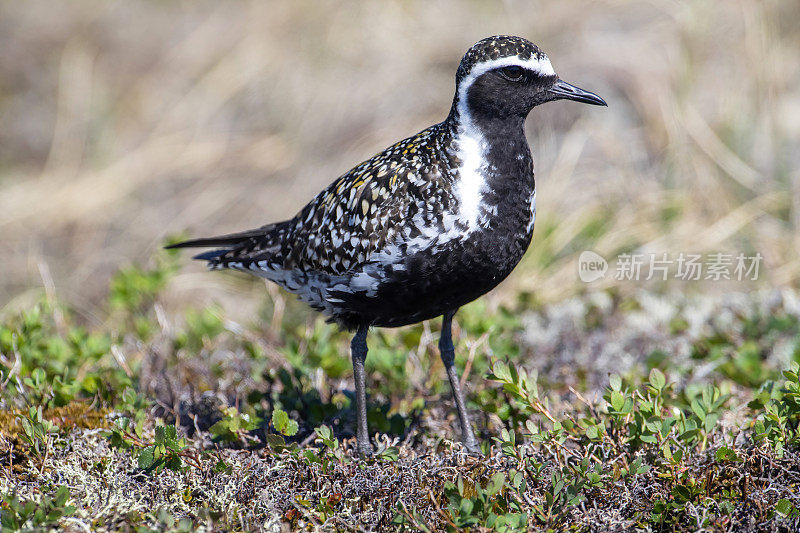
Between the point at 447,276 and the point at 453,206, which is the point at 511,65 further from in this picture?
the point at 447,276

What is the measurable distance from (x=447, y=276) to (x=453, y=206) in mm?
350

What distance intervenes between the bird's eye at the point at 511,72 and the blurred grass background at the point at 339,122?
379cm

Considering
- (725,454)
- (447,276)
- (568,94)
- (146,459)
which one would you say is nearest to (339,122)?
(568,94)

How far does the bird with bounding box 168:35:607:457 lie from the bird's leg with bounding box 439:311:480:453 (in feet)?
1.25

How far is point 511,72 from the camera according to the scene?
163 inches

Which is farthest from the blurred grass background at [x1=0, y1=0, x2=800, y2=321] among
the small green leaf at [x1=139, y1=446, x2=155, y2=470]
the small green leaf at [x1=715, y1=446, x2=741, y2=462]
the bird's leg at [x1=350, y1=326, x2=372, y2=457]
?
the small green leaf at [x1=139, y1=446, x2=155, y2=470]

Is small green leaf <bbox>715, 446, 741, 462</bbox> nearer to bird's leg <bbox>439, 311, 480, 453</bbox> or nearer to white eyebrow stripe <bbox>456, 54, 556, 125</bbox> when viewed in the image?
bird's leg <bbox>439, 311, 480, 453</bbox>

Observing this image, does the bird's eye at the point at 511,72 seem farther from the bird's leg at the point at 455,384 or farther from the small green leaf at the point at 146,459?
the small green leaf at the point at 146,459

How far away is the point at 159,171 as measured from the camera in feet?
36.3

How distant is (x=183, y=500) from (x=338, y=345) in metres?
2.86

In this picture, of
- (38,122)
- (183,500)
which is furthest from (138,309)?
(38,122)

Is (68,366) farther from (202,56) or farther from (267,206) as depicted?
(202,56)

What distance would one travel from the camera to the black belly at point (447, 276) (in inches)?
159

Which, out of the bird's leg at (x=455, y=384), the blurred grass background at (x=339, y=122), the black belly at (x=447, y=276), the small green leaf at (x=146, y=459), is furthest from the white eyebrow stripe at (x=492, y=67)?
the blurred grass background at (x=339, y=122)
